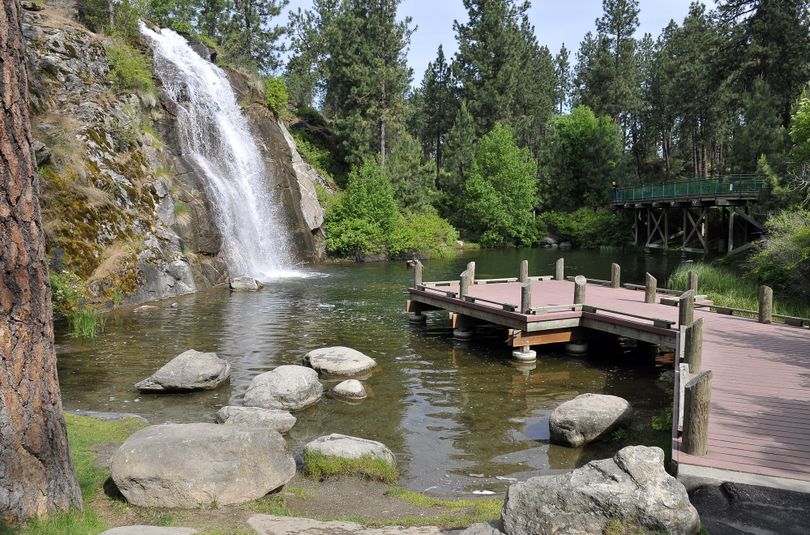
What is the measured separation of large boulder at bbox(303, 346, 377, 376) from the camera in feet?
48.4

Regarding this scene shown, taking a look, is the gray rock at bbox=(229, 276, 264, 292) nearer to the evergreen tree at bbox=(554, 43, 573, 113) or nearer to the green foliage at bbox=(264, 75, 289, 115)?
the green foliage at bbox=(264, 75, 289, 115)

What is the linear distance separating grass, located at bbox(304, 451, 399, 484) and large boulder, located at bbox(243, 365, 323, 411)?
3.10m

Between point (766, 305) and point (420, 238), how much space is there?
3182 centimetres

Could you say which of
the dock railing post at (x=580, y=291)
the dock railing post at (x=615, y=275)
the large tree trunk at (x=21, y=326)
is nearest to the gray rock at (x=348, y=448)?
the large tree trunk at (x=21, y=326)

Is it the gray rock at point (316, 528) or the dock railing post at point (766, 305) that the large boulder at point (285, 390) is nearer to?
the gray rock at point (316, 528)

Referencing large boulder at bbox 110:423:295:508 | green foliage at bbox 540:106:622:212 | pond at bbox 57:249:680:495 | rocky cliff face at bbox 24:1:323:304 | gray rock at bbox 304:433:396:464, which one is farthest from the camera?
green foliage at bbox 540:106:622:212

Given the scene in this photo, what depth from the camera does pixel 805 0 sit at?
39.2 m

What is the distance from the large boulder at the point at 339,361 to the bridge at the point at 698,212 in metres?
25.8

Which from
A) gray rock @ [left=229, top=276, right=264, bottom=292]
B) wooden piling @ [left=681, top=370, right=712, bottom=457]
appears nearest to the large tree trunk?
wooden piling @ [left=681, top=370, right=712, bottom=457]

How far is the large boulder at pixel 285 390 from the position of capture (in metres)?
12.2

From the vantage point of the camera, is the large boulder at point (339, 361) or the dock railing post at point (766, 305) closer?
the large boulder at point (339, 361)

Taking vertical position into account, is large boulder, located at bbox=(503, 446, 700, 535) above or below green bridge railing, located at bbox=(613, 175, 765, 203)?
below

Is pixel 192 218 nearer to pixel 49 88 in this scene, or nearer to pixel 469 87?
pixel 49 88

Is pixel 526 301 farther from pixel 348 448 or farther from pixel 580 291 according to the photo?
pixel 348 448
